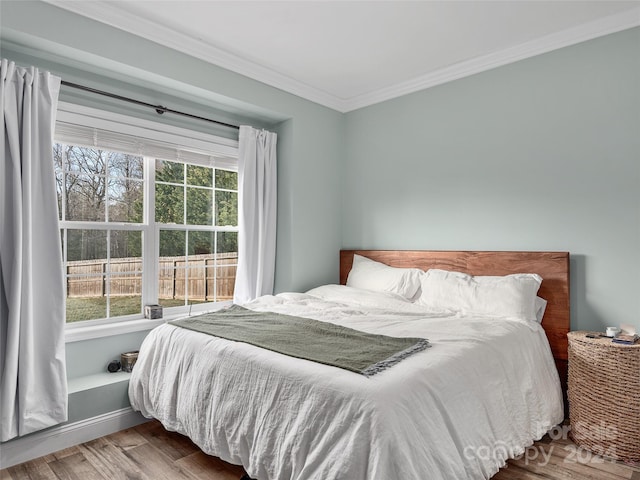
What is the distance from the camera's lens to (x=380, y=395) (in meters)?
1.51

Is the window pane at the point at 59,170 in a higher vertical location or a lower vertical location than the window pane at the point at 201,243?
higher

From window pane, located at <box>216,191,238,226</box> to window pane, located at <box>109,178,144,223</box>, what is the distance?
2.32ft

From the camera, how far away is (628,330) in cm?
240

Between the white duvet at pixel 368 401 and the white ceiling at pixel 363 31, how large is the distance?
6.42 ft

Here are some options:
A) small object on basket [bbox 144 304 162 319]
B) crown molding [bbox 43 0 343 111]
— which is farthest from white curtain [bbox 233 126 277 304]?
small object on basket [bbox 144 304 162 319]

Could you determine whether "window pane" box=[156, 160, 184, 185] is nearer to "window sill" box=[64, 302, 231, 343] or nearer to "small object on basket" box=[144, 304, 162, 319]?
"small object on basket" box=[144, 304, 162, 319]

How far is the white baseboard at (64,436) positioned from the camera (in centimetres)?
224

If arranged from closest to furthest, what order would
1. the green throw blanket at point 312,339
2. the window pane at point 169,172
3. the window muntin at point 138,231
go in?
the green throw blanket at point 312,339 < the window muntin at point 138,231 < the window pane at point 169,172

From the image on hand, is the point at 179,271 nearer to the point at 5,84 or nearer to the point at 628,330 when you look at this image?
the point at 5,84

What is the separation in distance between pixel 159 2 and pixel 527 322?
3.03m

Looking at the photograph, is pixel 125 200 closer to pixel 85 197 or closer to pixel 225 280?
pixel 85 197

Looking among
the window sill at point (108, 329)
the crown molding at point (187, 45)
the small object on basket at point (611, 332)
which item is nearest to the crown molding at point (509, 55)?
the crown molding at point (187, 45)

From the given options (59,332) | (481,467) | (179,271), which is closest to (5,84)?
(59,332)

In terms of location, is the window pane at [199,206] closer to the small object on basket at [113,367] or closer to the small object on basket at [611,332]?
the small object on basket at [113,367]
